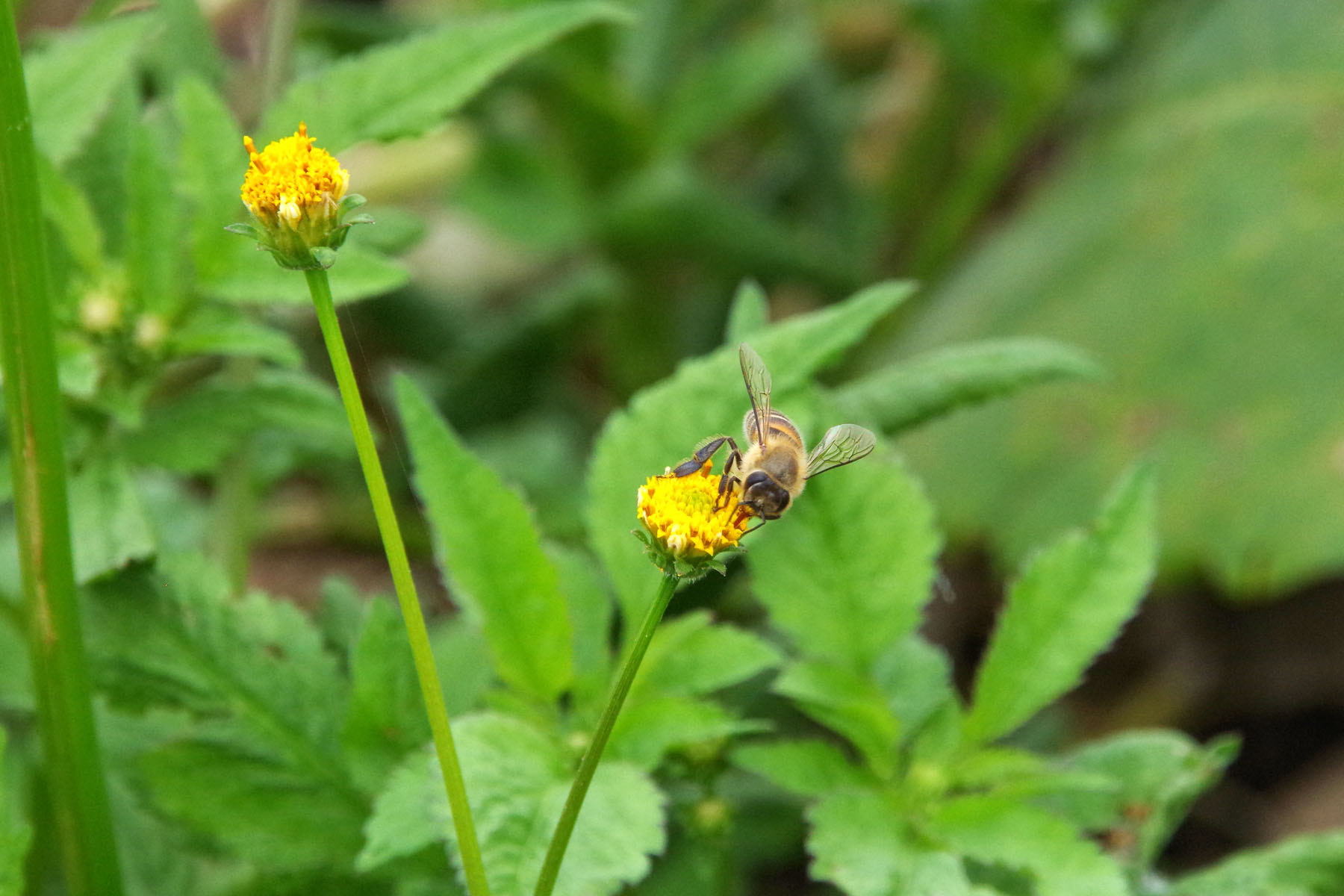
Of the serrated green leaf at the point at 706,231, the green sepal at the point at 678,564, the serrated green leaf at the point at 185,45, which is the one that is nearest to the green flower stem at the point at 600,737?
the green sepal at the point at 678,564

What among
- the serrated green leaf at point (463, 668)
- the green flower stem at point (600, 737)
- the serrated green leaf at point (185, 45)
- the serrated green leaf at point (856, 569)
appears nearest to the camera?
the green flower stem at point (600, 737)

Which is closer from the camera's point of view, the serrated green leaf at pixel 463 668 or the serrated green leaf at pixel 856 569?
the serrated green leaf at pixel 856 569

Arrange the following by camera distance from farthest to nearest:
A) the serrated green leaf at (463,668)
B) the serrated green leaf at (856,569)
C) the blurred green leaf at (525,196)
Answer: the blurred green leaf at (525,196) < the serrated green leaf at (463,668) < the serrated green leaf at (856,569)

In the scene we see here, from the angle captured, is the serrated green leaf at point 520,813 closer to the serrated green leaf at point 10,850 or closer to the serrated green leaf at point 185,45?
the serrated green leaf at point 10,850

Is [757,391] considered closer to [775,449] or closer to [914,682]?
[775,449]

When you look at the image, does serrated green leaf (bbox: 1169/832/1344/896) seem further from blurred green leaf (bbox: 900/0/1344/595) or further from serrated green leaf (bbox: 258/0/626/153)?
serrated green leaf (bbox: 258/0/626/153)

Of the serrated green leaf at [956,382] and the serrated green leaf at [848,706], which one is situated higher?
the serrated green leaf at [956,382]

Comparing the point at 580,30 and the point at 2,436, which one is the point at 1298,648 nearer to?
the point at 580,30
